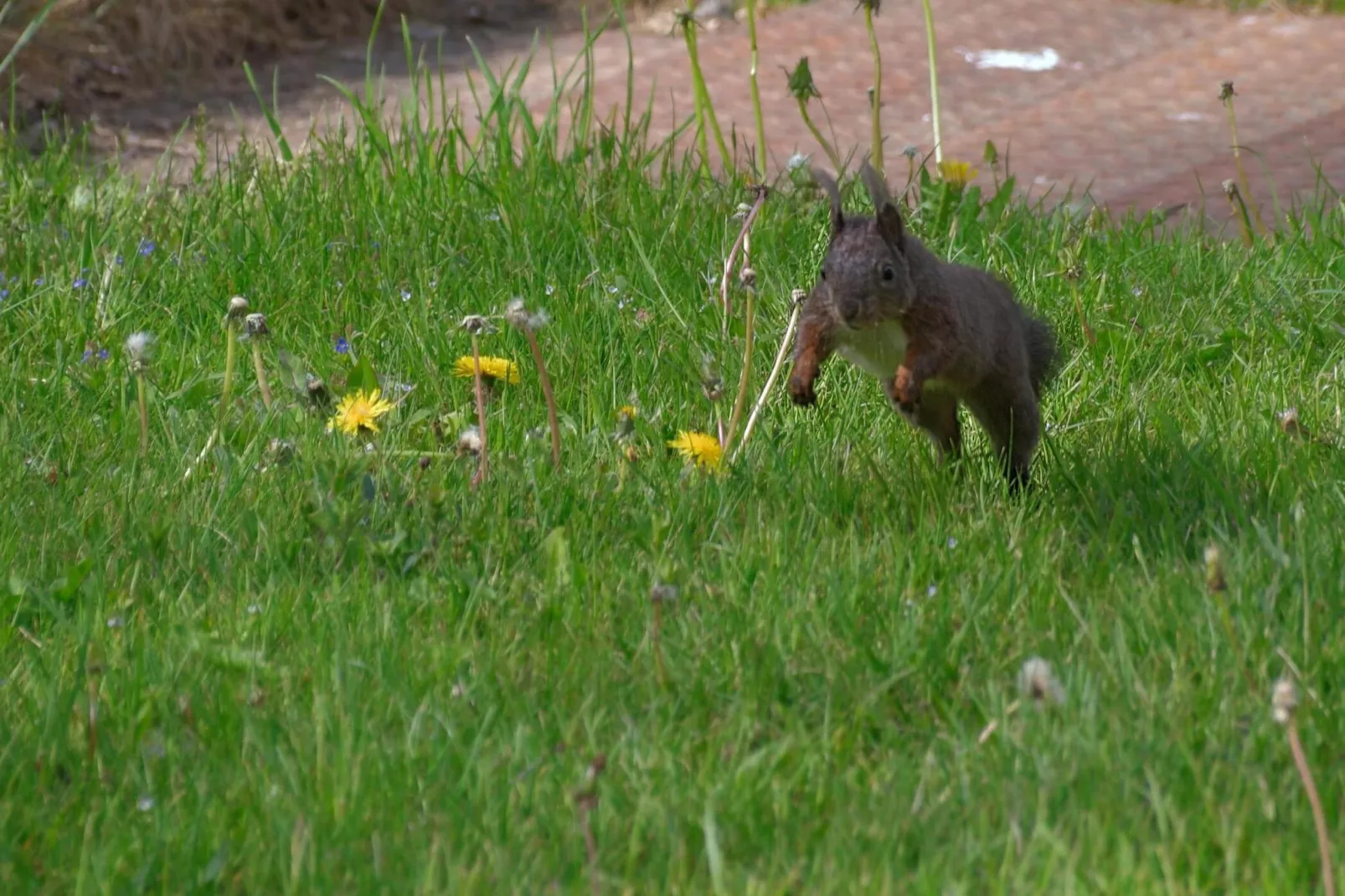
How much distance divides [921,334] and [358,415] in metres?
1.09

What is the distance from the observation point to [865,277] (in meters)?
2.95

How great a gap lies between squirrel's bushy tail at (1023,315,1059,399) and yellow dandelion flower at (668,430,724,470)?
66 centimetres

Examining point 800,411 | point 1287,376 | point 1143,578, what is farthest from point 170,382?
point 1287,376

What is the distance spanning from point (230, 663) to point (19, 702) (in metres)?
0.28

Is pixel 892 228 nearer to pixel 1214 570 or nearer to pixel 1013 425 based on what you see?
pixel 1013 425

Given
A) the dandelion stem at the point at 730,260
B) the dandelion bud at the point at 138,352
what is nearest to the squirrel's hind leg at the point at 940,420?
the dandelion stem at the point at 730,260

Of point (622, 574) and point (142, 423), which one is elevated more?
point (142, 423)

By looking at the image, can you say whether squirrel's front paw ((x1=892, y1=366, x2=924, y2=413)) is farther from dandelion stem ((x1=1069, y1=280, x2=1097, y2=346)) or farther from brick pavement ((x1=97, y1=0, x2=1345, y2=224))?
brick pavement ((x1=97, y1=0, x2=1345, y2=224))

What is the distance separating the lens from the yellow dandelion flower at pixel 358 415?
3.43 m

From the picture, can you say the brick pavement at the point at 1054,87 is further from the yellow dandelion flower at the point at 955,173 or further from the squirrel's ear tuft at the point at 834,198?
the squirrel's ear tuft at the point at 834,198

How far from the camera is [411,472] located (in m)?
3.36

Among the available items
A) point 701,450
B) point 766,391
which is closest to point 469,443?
point 701,450

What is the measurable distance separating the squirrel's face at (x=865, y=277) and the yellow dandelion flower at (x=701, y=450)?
421 mm

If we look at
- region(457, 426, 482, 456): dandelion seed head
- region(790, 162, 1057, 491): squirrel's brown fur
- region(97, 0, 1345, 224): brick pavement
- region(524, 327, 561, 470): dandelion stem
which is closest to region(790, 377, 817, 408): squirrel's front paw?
region(790, 162, 1057, 491): squirrel's brown fur
